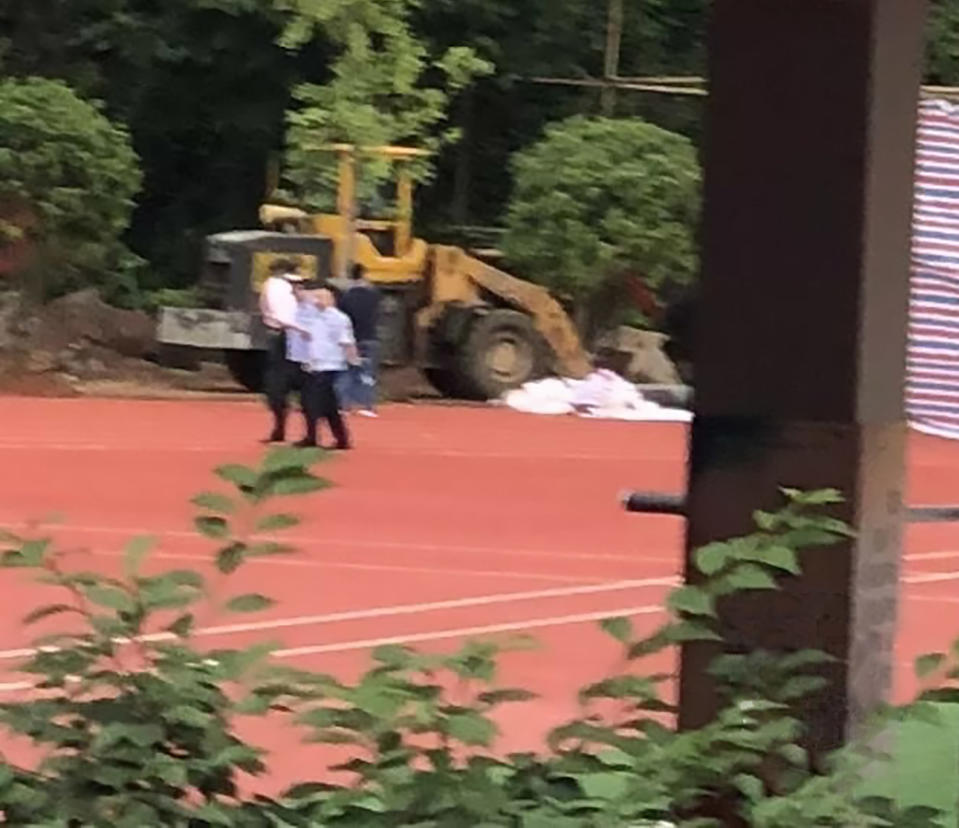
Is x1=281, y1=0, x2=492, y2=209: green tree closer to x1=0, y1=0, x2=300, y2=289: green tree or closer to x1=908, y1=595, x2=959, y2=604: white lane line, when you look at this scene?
x1=0, y1=0, x2=300, y2=289: green tree

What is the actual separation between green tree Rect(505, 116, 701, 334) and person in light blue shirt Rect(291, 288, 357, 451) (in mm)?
8192

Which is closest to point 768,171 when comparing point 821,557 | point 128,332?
point 821,557

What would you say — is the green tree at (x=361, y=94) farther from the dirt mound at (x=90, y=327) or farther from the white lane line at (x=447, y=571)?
the white lane line at (x=447, y=571)

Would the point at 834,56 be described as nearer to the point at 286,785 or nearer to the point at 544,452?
the point at 286,785

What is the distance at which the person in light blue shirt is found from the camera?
18406 millimetres

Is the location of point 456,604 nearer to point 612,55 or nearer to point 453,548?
point 453,548

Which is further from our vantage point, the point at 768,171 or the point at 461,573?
the point at 461,573

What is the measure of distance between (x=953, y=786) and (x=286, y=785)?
100 centimetres

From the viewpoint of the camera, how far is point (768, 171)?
10.2ft

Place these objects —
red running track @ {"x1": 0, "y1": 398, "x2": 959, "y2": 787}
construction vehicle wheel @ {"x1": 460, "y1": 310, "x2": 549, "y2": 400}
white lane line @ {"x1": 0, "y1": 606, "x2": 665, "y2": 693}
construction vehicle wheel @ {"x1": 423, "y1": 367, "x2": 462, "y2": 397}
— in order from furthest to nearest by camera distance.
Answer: construction vehicle wheel @ {"x1": 423, "y1": 367, "x2": 462, "y2": 397} → construction vehicle wheel @ {"x1": 460, "y1": 310, "x2": 549, "y2": 400} → white lane line @ {"x1": 0, "y1": 606, "x2": 665, "y2": 693} → red running track @ {"x1": 0, "y1": 398, "x2": 959, "y2": 787}

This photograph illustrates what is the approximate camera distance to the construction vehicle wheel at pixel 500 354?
2669cm

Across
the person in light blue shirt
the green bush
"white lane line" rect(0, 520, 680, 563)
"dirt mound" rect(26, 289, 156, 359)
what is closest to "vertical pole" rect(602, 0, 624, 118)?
"dirt mound" rect(26, 289, 156, 359)

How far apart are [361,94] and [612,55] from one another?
6113 mm

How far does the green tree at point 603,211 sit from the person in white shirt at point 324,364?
819 cm
